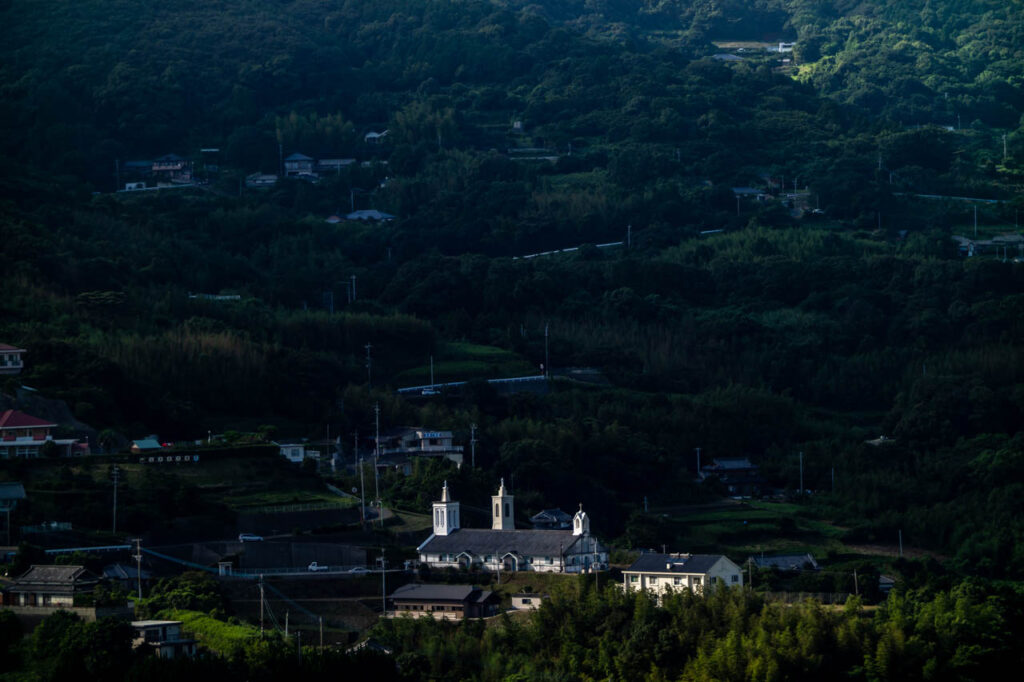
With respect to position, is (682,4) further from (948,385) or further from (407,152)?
(948,385)

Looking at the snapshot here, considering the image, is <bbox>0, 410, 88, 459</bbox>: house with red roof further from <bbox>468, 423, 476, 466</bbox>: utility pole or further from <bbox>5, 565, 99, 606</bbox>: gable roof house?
<bbox>468, 423, 476, 466</bbox>: utility pole

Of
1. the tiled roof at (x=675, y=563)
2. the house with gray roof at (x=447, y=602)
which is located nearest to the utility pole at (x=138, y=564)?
the house with gray roof at (x=447, y=602)

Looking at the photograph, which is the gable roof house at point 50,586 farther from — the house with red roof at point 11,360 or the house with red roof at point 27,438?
the house with red roof at point 11,360

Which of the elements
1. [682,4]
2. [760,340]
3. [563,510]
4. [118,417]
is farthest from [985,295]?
[682,4]

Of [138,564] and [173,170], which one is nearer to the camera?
[138,564]

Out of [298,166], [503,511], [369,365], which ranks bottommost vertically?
[369,365]

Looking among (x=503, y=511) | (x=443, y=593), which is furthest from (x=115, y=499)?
(x=503, y=511)

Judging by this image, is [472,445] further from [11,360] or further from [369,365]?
[11,360]
